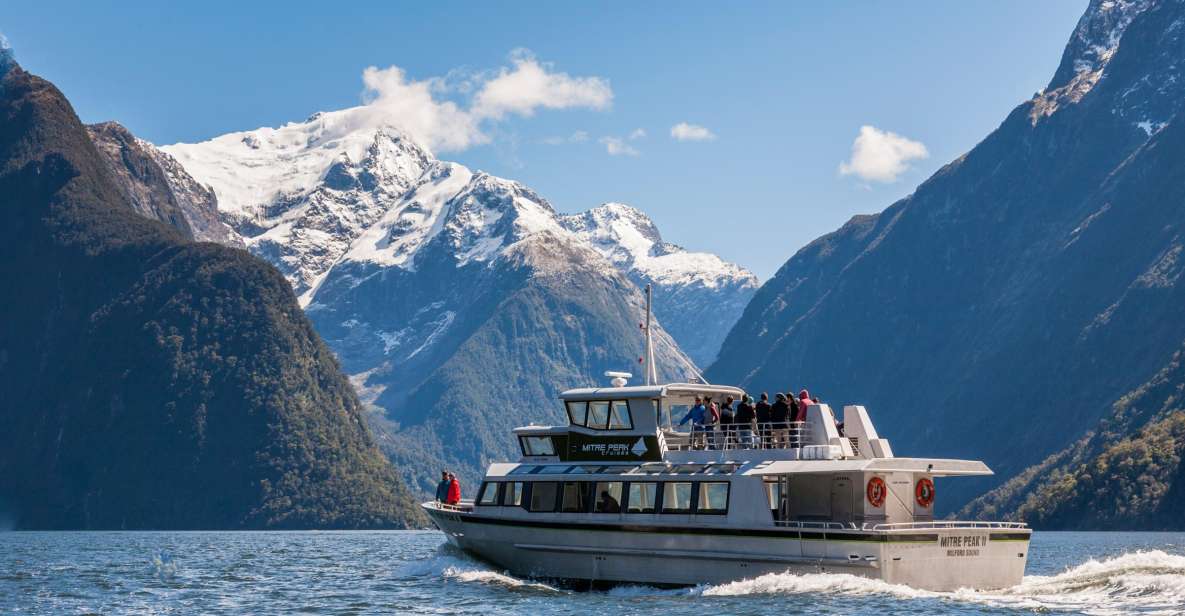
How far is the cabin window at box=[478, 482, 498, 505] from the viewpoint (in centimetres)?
5619

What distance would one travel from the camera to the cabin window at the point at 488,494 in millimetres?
56188

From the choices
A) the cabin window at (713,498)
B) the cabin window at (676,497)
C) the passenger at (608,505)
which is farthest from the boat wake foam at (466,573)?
the cabin window at (713,498)

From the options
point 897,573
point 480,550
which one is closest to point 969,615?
point 897,573

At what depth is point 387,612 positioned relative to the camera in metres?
48.2

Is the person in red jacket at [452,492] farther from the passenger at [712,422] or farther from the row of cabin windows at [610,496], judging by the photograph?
the passenger at [712,422]

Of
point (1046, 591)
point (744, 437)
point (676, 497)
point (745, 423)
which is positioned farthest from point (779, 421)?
point (1046, 591)

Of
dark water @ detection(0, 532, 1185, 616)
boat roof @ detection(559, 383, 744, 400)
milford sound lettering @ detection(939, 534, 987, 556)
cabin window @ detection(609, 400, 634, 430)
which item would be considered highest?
boat roof @ detection(559, 383, 744, 400)

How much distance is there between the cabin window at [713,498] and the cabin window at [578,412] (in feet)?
20.7

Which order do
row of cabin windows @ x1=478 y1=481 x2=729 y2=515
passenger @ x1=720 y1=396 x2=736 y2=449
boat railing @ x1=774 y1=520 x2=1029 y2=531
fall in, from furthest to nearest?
1. passenger @ x1=720 y1=396 x2=736 y2=449
2. row of cabin windows @ x1=478 y1=481 x2=729 y2=515
3. boat railing @ x1=774 y1=520 x2=1029 y2=531

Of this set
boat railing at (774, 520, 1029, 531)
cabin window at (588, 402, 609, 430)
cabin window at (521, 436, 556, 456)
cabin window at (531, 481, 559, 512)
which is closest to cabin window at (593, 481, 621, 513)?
cabin window at (531, 481, 559, 512)

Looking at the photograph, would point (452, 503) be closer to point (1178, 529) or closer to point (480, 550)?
point (480, 550)

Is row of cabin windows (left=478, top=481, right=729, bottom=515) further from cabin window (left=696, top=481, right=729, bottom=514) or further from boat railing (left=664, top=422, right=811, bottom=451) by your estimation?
boat railing (left=664, top=422, right=811, bottom=451)

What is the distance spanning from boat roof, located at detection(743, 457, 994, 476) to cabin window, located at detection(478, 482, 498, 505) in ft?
35.0

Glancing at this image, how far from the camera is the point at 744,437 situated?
51.6 metres
